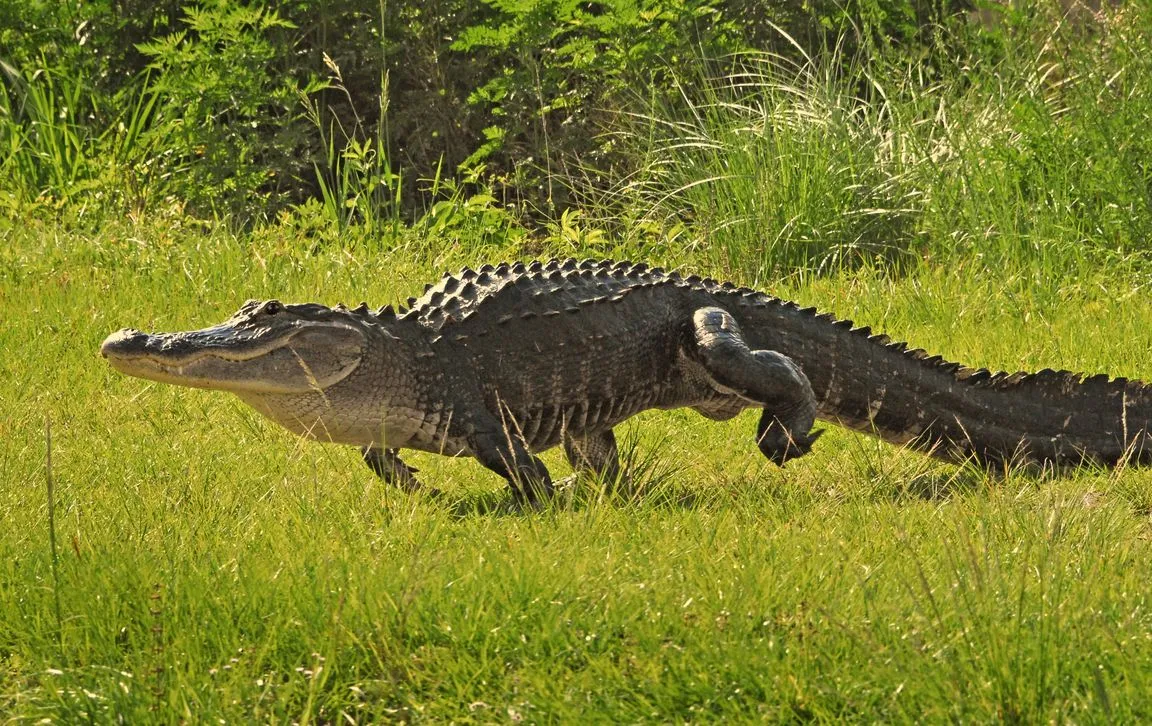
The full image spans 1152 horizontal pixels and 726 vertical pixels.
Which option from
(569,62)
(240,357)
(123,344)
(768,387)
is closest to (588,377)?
(768,387)

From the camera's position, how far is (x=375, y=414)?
521cm

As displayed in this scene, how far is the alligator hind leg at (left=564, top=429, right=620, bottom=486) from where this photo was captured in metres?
5.73

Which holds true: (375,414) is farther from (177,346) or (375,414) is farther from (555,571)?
(555,571)

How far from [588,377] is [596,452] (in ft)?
1.59

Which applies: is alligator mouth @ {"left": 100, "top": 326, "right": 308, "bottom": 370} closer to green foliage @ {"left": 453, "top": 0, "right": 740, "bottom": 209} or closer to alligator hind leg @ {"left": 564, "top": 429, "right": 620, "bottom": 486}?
alligator hind leg @ {"left": 564, "top": 429, "right": 620, "bottom": 486}

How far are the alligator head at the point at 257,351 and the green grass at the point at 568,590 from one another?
306 millimetres

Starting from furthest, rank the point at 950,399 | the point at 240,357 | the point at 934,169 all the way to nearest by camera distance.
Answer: the point at 934,169, the point at 950,399, the point at 240,357

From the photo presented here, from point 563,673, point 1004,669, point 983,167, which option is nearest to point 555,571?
point 563,673

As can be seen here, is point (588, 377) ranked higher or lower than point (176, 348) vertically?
lower

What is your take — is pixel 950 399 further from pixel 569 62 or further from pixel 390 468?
pixel 569 62

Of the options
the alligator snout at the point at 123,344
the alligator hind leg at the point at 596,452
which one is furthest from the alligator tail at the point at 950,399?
the alligator snout at the point at 123,344

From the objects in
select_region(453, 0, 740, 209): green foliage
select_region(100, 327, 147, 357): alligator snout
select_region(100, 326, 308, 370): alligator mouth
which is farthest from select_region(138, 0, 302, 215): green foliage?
select_region(100, 327, 147, 357): alligator snout

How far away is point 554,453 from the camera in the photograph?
6.45 m

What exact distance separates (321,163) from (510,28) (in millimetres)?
2342
